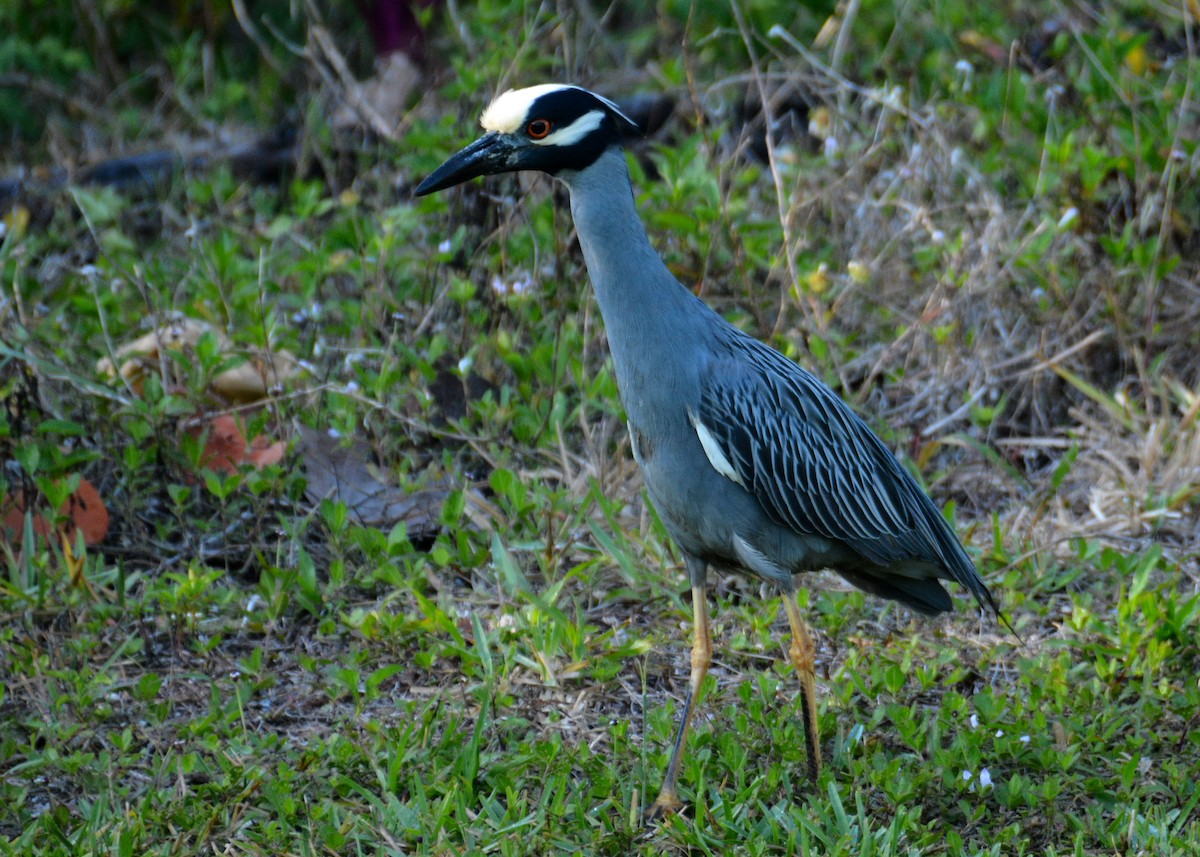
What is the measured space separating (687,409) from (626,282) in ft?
1.15

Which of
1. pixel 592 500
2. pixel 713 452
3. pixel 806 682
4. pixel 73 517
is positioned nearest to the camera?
pixel 713 452

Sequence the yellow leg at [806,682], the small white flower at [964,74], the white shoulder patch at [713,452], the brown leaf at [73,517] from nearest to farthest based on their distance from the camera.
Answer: the white shoulder patch at [713,452] < the yellow leg at [806,682] < the brown leaf at [73,517] < the small white flower at [964,74]

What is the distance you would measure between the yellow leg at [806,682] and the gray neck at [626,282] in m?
0.68

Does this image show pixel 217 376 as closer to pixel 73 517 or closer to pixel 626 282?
pixel 73 517

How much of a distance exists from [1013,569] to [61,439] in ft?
10.2

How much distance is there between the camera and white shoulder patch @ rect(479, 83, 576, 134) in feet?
11.0

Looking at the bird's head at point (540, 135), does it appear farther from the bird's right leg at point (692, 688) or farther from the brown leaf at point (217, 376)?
the brown leaf at point (217, 376)

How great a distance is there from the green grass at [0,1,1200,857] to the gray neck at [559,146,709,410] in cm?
90

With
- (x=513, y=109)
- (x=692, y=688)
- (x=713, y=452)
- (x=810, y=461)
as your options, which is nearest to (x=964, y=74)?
(x=810, y=461)

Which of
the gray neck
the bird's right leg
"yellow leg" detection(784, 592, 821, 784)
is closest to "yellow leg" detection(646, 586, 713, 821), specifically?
the bird's right leg

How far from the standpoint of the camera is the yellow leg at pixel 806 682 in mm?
3418

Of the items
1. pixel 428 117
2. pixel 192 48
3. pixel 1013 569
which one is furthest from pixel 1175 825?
pixel 192 48

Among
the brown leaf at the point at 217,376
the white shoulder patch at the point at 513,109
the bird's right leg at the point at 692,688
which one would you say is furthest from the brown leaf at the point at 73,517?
the bird's right leg at the point at 692,688

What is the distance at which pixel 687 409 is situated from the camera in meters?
3.36
